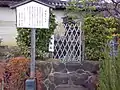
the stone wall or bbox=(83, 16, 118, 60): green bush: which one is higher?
bbox=(83, 16, 118, 60): green bush

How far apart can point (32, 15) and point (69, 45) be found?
3125 mm

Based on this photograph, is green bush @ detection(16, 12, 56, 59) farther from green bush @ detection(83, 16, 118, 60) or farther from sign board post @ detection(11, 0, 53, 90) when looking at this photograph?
sign board post @ detection(11, 0, 53, 90)

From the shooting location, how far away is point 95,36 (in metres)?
8.11

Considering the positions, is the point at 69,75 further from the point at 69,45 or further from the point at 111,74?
the point at 111,74

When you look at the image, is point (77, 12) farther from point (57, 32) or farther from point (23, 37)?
point (23, 37)

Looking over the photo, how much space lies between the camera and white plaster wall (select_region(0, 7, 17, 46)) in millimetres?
12336

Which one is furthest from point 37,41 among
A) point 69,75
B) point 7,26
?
point 7,26

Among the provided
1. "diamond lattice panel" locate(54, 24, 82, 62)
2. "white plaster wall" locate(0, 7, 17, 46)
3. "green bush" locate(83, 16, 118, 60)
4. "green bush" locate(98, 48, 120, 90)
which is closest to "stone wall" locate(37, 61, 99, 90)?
"green bush" locate(83, 16, 118, 60)

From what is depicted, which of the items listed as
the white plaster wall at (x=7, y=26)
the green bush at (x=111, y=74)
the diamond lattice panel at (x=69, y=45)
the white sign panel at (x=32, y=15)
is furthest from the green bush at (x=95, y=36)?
the white plaster wall at (x=7, y=26)

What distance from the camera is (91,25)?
26.6ft

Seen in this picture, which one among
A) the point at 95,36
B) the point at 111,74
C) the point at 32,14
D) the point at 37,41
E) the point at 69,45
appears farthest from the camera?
the point at 69,45

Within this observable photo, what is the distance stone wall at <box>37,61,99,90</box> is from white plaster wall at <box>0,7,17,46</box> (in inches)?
191

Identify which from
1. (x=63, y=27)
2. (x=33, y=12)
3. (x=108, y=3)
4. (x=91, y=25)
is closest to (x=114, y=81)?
(x=33, y=12)

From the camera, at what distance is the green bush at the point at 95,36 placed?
8.09m
